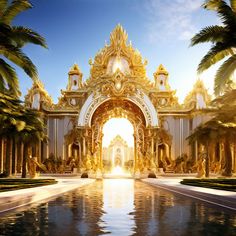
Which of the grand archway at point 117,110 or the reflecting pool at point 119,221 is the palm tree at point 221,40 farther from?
the grand archway at point 117,110

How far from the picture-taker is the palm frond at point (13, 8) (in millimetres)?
15844

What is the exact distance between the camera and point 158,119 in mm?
45750

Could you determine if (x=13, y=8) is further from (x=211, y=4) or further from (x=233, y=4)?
(x=233, y=4)

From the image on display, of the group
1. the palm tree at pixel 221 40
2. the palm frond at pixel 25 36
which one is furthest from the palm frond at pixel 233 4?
the palm frond at pixel 25 36

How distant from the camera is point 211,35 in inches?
664

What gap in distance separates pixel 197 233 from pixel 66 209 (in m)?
5.33

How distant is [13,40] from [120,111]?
3168 cm

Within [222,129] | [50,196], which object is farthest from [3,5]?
[222,129]

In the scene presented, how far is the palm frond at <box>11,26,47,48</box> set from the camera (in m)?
16.0

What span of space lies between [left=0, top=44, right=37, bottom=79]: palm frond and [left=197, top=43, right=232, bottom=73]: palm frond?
22.7 feet

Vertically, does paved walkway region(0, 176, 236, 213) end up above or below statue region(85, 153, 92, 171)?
below

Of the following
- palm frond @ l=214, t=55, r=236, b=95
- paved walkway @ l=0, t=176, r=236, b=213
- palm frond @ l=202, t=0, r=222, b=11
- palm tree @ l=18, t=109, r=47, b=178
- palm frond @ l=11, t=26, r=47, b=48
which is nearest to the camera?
paved walkway @ l=0, t=176, r=236, b=213

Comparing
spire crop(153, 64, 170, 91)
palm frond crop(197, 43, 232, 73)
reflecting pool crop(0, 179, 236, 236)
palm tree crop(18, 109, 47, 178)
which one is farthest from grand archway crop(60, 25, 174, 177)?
reflecting pool crop(0, 179, 236, 236)

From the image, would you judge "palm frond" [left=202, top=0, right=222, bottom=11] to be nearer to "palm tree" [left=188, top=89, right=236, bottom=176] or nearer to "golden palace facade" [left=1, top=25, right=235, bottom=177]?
"palm tree" [left=188, top=89, right=236, bottom=176]
